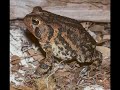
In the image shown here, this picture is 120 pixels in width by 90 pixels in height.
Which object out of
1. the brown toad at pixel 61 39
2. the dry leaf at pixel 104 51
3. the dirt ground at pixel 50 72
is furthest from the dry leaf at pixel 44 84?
the dry leaf at pixel 104 51

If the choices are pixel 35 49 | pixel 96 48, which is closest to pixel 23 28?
pixel 35 49

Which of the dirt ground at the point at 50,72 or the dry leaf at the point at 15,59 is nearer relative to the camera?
the dirt ground at the point at 50,72

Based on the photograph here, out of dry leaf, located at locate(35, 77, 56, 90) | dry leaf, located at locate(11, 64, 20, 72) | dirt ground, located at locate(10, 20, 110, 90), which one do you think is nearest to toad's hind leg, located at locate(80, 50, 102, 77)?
dirt ground, located at locate(10, 20, 110, 90)

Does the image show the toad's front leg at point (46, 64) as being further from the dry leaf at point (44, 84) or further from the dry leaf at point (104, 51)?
the dry leaf at point (104, 51)

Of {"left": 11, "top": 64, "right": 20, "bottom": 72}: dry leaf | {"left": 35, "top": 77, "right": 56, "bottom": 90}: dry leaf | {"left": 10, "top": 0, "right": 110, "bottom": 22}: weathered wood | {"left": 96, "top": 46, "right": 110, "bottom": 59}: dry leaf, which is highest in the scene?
{"left": 10, "top": 0, "right": 110, "bottom": 22}: weathered wood

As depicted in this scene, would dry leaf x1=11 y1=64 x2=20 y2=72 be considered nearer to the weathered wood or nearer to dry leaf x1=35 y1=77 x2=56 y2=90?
dry leaf x1=35 y1=77 x2=56 y2=90

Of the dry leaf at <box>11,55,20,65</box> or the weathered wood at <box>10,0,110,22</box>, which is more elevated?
the weathered wood at <box>10,0,110,22</box>

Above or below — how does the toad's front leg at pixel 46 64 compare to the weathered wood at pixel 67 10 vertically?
below

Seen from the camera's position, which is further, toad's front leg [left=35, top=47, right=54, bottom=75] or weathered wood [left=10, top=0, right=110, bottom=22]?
weathered wood [left=10, top=0, right=110, bottom=22]


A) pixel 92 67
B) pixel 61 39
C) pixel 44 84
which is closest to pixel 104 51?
pixel 92 67

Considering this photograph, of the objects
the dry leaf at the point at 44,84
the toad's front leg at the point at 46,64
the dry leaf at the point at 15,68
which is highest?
the toad's front leg at the point at 46,64
